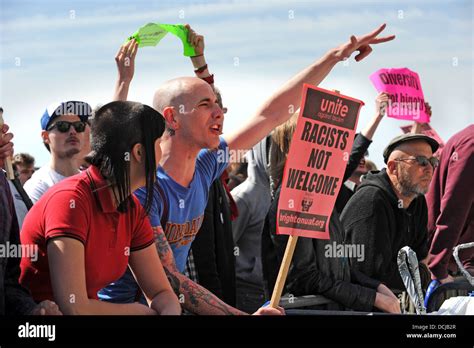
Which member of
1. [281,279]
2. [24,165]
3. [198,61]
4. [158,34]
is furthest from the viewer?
[24,165]

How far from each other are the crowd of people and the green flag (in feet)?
0.17

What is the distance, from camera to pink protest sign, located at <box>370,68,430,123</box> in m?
6.98

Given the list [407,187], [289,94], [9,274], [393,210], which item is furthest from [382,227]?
[9,274]

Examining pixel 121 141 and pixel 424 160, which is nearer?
pixel 121 141

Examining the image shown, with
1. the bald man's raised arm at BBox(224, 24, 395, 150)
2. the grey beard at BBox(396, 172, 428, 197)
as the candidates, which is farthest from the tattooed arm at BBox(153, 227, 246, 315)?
the grey beard at BBox(396, 172, 428, 197)

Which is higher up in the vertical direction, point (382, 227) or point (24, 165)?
point (24, 165)

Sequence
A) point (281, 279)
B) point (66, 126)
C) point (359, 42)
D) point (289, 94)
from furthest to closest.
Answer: point (66, 126), point (289, 94), point (359, 42), point (281, 279)

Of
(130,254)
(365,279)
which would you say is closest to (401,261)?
(365,279)

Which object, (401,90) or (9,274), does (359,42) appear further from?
(401,90)

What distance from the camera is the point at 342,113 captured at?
454 centimetres

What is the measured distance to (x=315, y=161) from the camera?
450 centimetres

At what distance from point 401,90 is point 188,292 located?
10.5 feet

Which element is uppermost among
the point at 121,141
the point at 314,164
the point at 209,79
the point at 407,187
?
the point at 209,79
